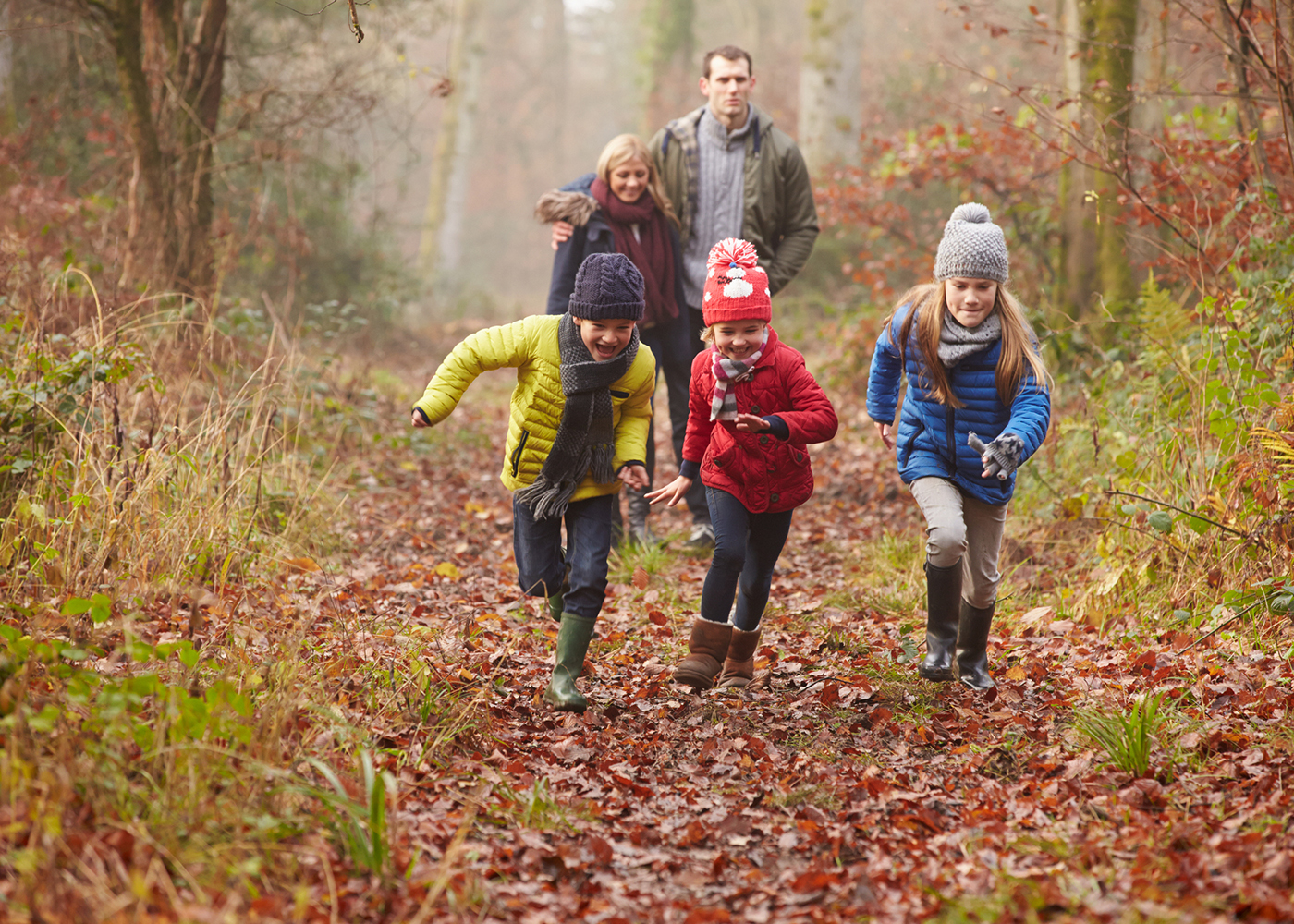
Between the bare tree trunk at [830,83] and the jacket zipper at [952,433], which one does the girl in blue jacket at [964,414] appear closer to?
the jacket zipper at [952,433]

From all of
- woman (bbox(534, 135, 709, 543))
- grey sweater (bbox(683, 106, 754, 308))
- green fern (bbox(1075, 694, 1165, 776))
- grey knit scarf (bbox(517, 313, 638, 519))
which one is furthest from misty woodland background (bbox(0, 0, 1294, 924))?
grey sweater (bbox(683, 106, 754, 308))

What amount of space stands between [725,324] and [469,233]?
3493cm

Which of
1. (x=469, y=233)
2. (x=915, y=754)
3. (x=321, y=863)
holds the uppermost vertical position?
(x=469, y=233)

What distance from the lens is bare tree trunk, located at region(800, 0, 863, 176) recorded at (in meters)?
13.4

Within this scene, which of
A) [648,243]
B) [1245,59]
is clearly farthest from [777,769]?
[1245,59]

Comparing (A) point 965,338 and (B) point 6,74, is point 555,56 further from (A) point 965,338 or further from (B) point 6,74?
(A) point 965,338

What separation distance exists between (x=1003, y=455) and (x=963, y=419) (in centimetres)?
34

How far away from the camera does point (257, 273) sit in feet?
39.9

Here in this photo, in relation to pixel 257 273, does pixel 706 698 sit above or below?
below

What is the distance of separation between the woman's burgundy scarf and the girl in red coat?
1646 mm

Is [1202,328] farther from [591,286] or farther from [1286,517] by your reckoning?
[591,286]

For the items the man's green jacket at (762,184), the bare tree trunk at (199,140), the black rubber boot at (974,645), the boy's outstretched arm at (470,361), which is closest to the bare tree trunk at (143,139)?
the bare tree trunk at (199,140)

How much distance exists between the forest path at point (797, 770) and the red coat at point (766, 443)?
920 mm

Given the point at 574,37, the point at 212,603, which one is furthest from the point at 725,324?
the point at 574,37
